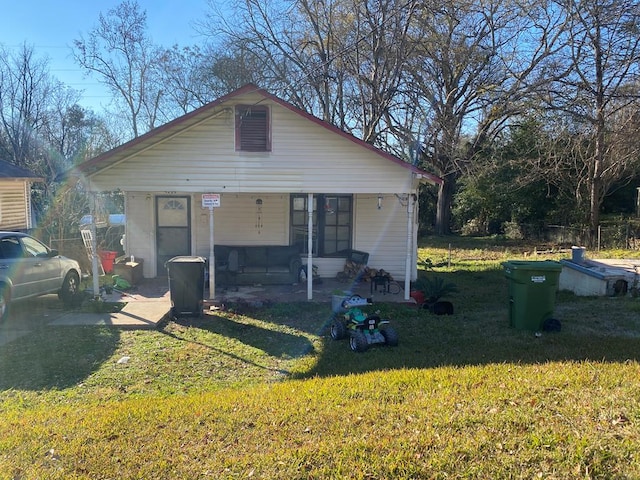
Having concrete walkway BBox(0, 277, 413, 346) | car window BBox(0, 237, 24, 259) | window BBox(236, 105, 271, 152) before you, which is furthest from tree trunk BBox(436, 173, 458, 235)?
car window BBox(0, 237, 24, 259)

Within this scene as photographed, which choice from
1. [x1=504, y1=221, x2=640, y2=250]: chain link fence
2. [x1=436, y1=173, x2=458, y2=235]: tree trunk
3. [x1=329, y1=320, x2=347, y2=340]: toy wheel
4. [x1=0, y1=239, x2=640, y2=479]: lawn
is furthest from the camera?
[x1=436, y1=173, x2=458, y2=235]: tree trunk

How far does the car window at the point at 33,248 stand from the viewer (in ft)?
27.8

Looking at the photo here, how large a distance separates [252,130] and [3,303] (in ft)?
18.1

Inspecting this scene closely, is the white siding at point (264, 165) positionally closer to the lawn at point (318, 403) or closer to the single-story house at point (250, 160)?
the single-story house at point (250, 160)

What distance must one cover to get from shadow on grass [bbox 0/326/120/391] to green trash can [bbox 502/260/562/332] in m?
6.31

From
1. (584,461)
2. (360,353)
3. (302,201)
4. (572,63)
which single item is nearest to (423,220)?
(572,63)

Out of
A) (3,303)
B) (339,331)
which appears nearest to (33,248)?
(3,303)

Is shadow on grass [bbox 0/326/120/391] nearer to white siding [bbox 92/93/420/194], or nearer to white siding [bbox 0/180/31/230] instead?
white siding [bbox 92/93/420/194]

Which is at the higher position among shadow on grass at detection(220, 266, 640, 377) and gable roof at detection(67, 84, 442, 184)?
gable roof at detection(67, 84, 442, 184)

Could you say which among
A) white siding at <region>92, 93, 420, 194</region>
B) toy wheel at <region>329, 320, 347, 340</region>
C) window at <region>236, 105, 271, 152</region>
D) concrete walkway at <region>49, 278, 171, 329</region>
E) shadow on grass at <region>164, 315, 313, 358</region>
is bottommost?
shadow on grass at <region>164, 315, 313, 358</region>

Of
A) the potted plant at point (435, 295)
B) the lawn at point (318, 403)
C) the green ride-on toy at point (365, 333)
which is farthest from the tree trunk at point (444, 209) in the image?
the green ride-on toy at point (365, 333)

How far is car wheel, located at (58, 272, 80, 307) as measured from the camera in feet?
30.9

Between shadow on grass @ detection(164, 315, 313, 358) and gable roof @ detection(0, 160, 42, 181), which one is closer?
shadow on grass @ detection(164, 315, 313, 358)

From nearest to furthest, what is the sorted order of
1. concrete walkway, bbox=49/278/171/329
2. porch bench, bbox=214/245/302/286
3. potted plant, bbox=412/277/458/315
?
concrete walkway, bbox=49/278/171/329, potted plant, bbox=412/277/458/315, porch bench, bbox=214/245/302/286
